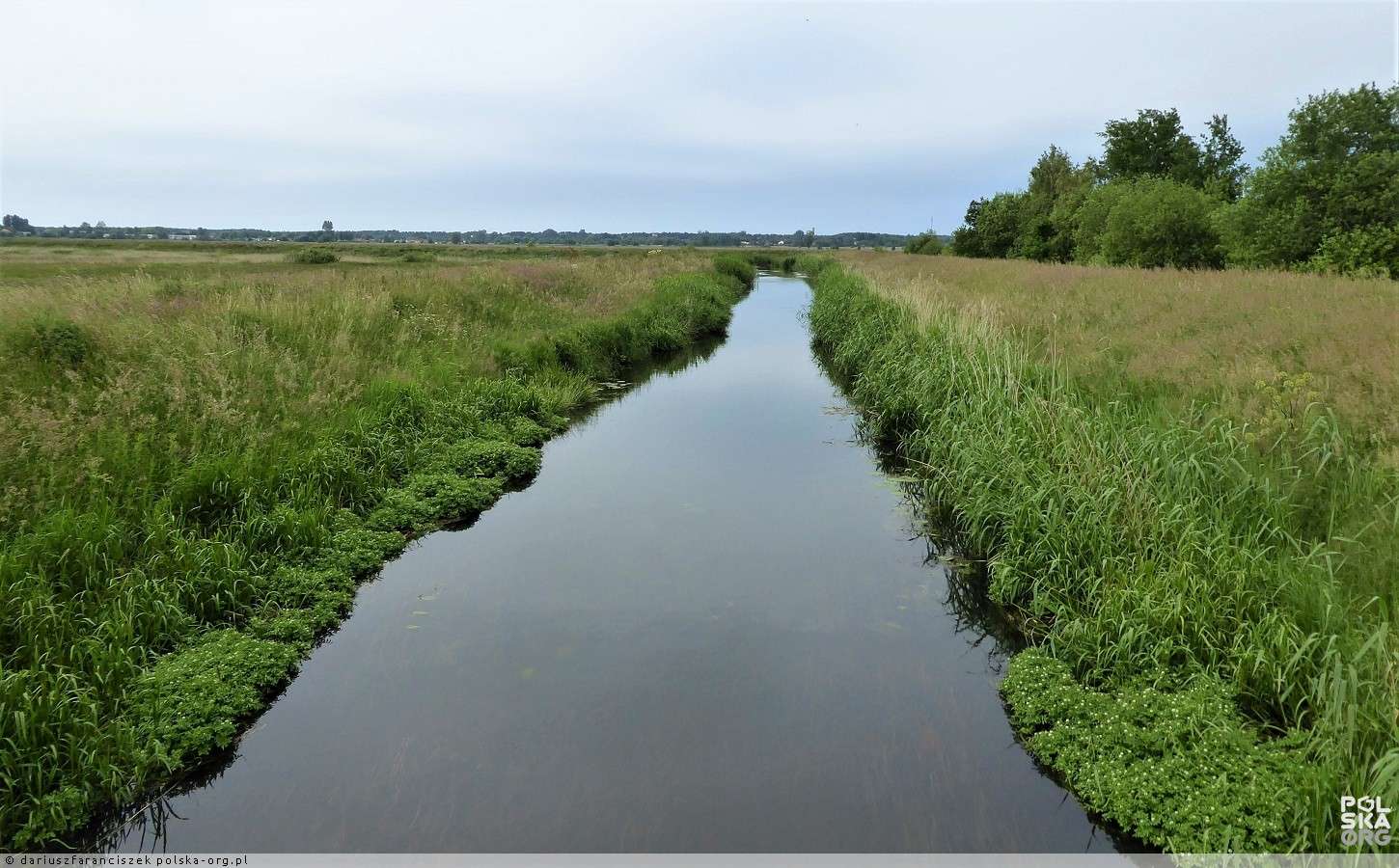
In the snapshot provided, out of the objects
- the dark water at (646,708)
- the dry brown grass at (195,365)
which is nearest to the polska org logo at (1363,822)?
the dark water at (646,708)

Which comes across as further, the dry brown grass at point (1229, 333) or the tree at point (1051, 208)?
the tree at point (1051, 208)

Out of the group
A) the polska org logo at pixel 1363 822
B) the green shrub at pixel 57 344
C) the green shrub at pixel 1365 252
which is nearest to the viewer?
the polska org logo at pixel 1363 822

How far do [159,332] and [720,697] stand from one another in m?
8.55

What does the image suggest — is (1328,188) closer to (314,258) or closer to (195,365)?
(195,365)

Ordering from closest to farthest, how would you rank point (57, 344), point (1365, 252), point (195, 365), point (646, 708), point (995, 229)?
point (646, 708)
point (57, 344)
point (195, 365)
point (1365, 252)
point (995, 229)

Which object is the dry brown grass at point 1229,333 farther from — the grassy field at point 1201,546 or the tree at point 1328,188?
the tree at point 1328,188

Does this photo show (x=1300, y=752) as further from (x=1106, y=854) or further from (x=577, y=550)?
(x=577, y=550)

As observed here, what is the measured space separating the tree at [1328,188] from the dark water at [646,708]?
1961cm

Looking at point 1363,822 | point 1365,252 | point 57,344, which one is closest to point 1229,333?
point 1363,822

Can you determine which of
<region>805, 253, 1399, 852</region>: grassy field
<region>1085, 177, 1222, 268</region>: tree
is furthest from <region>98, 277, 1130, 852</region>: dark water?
<region>1085, 177, 1222, 268</region>: tree

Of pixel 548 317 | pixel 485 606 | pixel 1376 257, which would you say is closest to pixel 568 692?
pixel 485 606

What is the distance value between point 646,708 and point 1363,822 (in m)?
3.84

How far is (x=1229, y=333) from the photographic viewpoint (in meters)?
8.54

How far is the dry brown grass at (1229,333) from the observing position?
6.19 m
